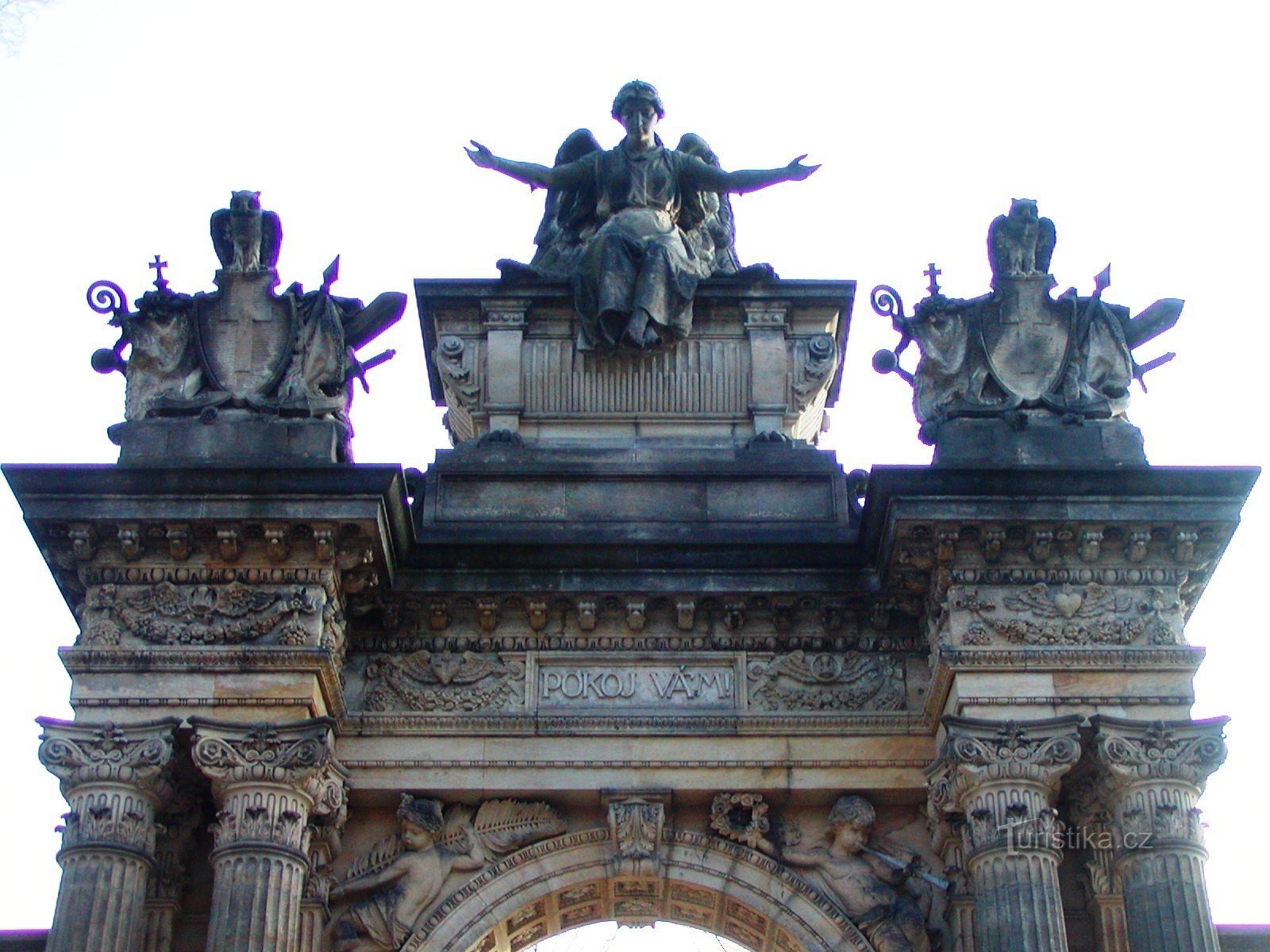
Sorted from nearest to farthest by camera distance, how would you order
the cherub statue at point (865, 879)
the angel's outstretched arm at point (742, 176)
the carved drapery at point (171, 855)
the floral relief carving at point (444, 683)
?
the carved drapery at point (171, 855), the cherub statue at point (865, 879), the floral relief carving at point (444, 683), the angel's outstretched arm at point (742, 176)

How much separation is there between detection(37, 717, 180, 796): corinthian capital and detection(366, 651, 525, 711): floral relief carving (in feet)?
7.51

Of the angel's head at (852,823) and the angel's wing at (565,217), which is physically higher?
the angel's wing at (565,217)

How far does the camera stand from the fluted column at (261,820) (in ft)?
59.7

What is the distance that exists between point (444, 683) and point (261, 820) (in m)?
2.57

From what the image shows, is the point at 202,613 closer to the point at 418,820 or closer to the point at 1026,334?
the point at 418,820

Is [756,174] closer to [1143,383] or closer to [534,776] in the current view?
[1143,383]

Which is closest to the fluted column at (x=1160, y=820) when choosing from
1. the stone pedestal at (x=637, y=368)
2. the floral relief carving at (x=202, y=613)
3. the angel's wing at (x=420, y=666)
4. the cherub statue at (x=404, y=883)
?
the stone pedestal at (x=637, y=368)

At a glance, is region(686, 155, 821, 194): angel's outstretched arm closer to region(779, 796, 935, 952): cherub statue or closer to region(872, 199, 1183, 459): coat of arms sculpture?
region(872, 199, 1183, 459): coat of arms sculpture

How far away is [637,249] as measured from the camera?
912 inches

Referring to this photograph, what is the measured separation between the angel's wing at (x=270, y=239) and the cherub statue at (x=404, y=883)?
569cm

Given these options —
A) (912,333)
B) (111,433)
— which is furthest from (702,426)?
(111,433)

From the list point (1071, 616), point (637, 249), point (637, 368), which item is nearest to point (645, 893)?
point (1071, 616)

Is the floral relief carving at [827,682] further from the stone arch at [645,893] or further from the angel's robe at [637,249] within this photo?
the angel's robe at [637,249]

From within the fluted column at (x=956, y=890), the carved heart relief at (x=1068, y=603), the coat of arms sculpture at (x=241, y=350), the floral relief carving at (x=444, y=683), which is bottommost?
the fluted column at (x=956, y=890)
